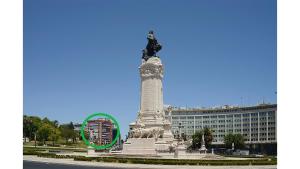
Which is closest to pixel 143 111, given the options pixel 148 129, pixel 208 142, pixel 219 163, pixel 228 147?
pixel 148 129

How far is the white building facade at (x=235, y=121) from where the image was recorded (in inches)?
3300

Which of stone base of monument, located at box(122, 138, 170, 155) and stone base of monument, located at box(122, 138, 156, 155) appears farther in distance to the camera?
stone base of monument, located at box(122, 138, 156, 155)

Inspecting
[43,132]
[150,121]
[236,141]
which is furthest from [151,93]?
[236,141]

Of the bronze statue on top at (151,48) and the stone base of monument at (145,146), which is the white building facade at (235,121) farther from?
the stone base of monument at (145,146)

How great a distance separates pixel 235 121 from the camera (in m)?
94.4

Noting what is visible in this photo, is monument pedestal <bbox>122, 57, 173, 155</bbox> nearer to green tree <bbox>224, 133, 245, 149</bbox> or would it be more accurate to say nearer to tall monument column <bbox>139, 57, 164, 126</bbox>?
tall monument column <bbox>139, 57, 164, 126</bbox>

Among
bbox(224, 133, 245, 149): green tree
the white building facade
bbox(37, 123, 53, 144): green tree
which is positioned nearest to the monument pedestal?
bbox(37, 123, 53, 144): green tree

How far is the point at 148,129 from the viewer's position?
4256 cm

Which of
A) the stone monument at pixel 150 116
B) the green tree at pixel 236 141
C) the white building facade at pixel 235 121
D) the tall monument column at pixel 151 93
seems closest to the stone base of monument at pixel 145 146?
the stone monument at pixel 150 116

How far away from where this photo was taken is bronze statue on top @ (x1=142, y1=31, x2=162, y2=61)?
154ft

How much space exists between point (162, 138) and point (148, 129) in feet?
5.78

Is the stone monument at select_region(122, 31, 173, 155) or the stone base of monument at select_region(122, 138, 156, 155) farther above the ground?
the stone monument at select_region(122, 31, 173, 155)

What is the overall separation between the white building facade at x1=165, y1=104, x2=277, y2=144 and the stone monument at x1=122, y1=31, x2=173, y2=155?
30.9 meters
